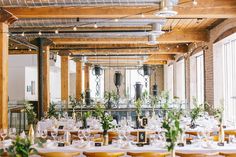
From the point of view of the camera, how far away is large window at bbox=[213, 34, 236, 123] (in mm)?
11562

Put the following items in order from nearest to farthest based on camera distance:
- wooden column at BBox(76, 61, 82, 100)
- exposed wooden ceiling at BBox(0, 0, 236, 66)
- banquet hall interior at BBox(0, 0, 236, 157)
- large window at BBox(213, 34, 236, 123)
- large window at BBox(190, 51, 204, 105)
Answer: banquet hall interior at BBox(0, 0, 236, 157) < exposed wooden ceiling at BBox(0, 0, 236, 66) < large window at BBox(213, 34, 236, 123) < large window at BBox(190, 51, 204, 105) < wooden column at BBox(76, 61, 82, 100)

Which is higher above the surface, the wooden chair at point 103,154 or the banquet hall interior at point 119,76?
the banquet hall interior at point 119,76

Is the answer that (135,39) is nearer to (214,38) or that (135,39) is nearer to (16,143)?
(214,38)

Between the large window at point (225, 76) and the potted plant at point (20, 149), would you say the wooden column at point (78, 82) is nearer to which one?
the large window at point (225, 76)

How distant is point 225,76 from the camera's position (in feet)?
39.5

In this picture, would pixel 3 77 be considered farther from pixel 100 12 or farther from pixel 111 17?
pixel 111 17

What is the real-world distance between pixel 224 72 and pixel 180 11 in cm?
385

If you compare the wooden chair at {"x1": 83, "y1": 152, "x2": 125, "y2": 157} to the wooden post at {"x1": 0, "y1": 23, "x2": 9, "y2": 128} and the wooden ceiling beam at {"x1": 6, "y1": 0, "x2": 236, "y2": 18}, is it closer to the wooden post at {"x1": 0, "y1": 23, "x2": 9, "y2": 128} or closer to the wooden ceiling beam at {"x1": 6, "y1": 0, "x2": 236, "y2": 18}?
the wooden post at {"x1": 0, "y1": 23, "x2": 9, "y2": 128}

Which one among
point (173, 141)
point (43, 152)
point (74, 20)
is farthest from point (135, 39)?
point (173, 141)

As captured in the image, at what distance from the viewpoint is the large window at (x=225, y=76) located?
1156cm

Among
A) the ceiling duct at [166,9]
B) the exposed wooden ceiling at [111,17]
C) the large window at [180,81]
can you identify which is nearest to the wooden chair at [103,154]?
the ceiling duct at [166,9]

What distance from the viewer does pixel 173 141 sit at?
4.93 meters

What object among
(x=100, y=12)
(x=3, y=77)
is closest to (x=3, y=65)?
(x=3, y=77)

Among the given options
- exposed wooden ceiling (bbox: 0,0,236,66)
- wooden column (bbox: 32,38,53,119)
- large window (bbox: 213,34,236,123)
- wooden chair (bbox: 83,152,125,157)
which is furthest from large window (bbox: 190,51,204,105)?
wooden chair (bbox: 83,152,125,157)
